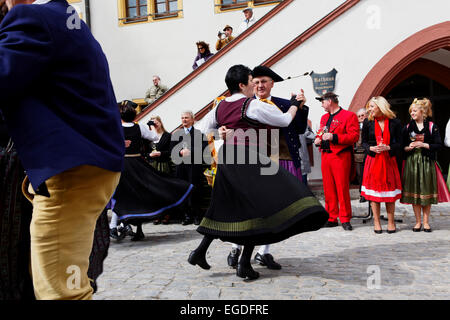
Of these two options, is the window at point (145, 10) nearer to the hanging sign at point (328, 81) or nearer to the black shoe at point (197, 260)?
the hanging sign at point (328, 81)

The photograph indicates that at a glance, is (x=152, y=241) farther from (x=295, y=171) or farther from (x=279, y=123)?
(x=279, y=123)

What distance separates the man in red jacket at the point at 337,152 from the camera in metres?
6.99

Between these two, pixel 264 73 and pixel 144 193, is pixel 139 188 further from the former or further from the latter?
pixel 264 73

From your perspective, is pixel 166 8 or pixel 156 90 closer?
pixel 156 90

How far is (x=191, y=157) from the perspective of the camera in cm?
847

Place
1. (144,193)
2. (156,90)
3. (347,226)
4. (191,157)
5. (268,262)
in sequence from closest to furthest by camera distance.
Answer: (268,262) → (144,193) → (347,226) → (191,157) → (156,90)

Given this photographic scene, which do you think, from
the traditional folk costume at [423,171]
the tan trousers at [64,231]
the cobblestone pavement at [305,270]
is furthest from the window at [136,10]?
the tan trousers at [64,231]

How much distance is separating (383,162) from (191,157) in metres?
3.37

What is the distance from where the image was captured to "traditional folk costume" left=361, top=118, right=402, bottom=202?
21.5 ft

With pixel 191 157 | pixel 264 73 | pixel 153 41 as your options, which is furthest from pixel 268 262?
pixel 153 41

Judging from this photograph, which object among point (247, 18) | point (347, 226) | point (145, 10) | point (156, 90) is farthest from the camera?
point (145, 10)

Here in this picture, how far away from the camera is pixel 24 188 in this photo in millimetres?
2225

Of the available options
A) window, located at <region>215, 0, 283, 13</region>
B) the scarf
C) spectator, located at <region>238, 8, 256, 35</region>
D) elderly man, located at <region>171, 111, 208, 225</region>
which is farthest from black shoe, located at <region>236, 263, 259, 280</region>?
window, located at <region>215, 0, 283, 13</region>
